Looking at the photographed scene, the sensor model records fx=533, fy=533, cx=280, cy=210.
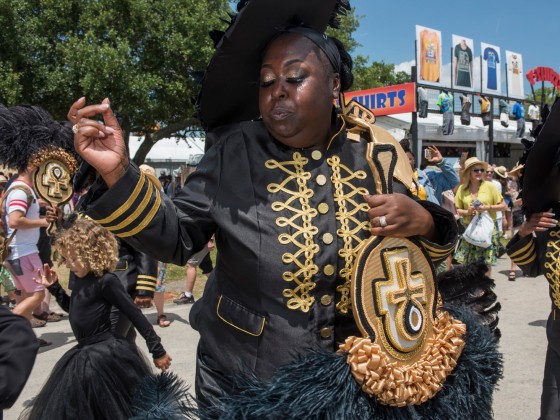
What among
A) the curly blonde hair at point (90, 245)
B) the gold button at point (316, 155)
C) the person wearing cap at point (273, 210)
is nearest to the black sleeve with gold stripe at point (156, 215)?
the person wearing cap at point (273, 210)

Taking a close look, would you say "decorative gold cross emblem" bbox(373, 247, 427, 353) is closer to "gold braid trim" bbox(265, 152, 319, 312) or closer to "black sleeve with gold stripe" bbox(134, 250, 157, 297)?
"gold braid trim" bbox(265, 152, 319, 312)

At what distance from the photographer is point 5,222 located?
5.46 meters

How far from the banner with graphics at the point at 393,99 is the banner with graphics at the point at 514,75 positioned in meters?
8.97

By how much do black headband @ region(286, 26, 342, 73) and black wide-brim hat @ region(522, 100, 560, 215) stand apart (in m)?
1.40

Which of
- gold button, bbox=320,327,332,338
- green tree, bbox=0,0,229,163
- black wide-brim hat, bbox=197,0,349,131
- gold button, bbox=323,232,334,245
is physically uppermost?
green tree, bbox=0,0,229,163

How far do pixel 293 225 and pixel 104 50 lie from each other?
12.2 meters

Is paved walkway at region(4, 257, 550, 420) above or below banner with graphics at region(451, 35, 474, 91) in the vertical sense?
below

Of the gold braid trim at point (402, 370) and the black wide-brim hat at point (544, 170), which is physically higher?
the black wide-brim hat at point (544, 170)

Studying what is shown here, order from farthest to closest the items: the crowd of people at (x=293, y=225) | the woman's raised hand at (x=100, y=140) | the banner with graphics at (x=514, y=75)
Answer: the banner with graphics at (x=514, y=75), the crowd of people at (x=293, y=225), the woman's raised hand at (x=100, y=140)

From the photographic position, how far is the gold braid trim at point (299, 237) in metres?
1.68

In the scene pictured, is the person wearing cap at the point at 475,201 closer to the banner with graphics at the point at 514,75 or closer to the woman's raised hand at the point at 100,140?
the woman's raised hand at the point at 100,140

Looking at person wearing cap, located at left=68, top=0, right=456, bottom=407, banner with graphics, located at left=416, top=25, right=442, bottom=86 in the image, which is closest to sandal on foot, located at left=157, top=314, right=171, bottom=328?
person wearing cap, located at left=68, top=0, right=456, bottom=407

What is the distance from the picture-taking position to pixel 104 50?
41.1 ft

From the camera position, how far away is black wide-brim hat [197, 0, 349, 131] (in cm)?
175
